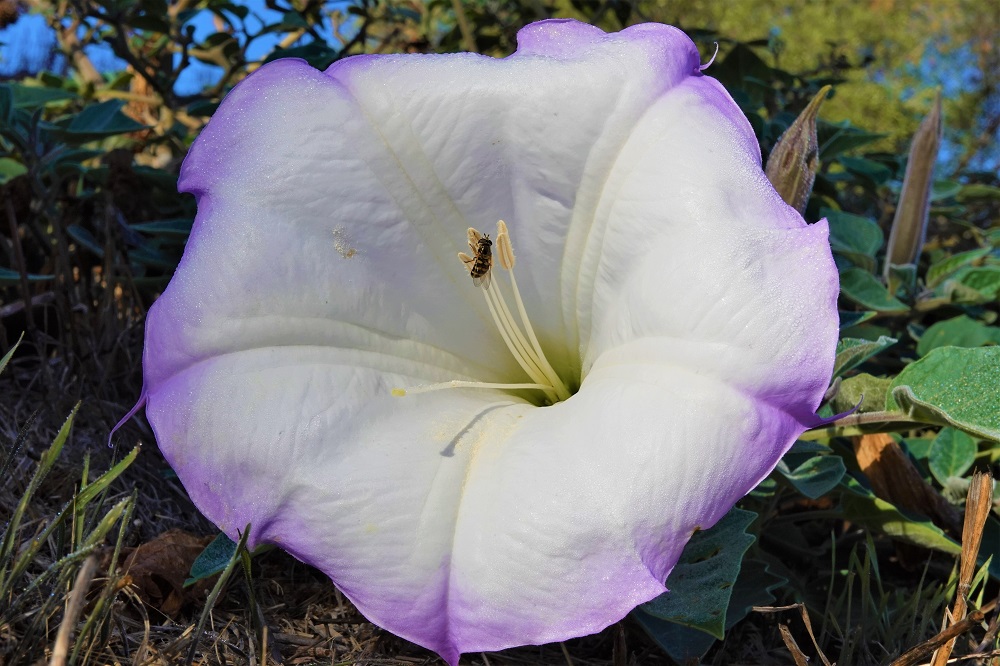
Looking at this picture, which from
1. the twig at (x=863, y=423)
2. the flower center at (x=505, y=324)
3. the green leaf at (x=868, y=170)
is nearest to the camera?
the flower center at (x=505, y=324)

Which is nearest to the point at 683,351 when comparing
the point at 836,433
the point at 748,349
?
the point at 748,349

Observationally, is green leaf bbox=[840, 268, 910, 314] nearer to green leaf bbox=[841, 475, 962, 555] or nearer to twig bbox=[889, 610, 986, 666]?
green leaf bbox=[841, 475, 962, 555]

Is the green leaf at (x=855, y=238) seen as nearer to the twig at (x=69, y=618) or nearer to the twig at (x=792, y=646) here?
the twig at (x=792, y=646)

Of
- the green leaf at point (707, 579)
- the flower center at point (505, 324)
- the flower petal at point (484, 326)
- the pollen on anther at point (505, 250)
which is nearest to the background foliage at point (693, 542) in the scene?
the green leaf at point (707, 579)

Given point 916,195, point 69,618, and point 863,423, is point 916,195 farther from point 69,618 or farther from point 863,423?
point 69,618

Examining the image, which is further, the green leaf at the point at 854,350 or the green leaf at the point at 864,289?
the green leaf at the point at 864,289

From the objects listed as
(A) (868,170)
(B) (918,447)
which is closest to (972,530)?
(B) (918,447)
